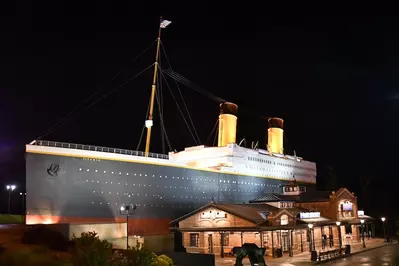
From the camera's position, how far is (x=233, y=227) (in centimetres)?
2636

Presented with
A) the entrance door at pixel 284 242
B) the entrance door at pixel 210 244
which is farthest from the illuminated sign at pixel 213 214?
the entrance door at pixel 284 242

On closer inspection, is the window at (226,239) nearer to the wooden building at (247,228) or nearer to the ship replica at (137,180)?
the wooden building at (247,228)

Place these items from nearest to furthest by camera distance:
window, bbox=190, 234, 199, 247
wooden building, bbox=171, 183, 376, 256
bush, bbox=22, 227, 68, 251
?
bush, bbox=22, 227, 68, 251 < wooden building, bbox=171, 183, 376, 256 < window, bbox=190, 234, 199, 247

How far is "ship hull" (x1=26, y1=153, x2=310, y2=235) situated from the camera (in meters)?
25.8

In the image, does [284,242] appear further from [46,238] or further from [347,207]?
[46,238]

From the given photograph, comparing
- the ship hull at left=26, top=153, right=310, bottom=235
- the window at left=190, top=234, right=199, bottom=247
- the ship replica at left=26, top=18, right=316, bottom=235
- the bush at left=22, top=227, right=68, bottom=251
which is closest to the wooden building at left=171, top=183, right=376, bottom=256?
the window at left=190, top=234, right=199, bottom=247

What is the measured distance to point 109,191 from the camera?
28.7 metres

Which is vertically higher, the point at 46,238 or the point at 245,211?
the point at 245,211

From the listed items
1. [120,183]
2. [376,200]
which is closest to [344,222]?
[120,183]

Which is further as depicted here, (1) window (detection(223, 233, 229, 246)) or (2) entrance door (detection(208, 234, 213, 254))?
(1) window (detection(223, 233, 229, 246))

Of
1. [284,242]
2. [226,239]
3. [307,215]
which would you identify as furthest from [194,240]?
[307,215]

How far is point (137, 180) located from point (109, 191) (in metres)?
2.77

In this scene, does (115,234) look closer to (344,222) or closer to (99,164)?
(99,164)

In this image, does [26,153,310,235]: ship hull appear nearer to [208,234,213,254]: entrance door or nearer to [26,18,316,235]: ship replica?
[26,18,316,235]: ship replica
